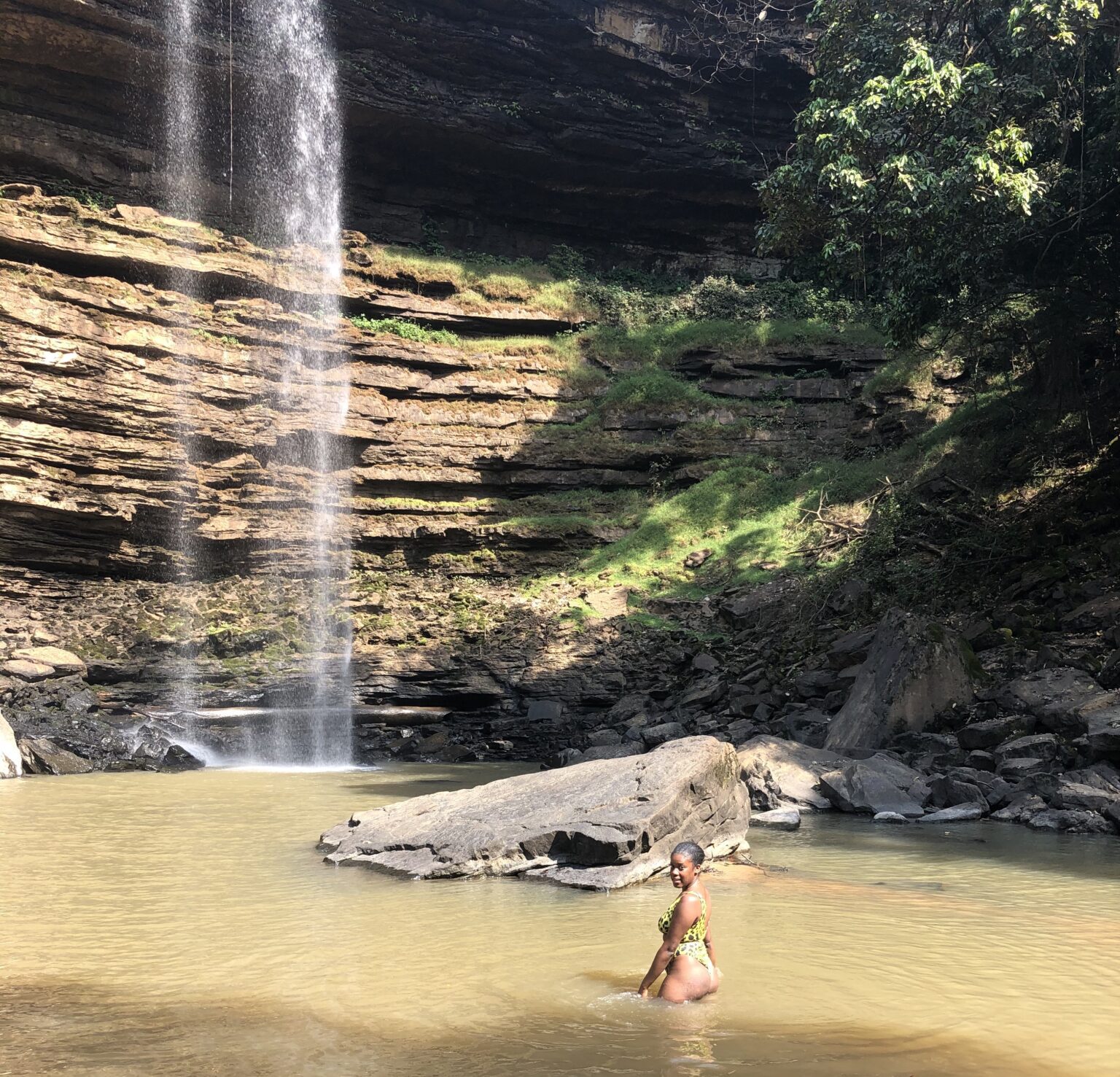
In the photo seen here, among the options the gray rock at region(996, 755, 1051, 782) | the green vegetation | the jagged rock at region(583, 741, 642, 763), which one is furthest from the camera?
the green vegetation

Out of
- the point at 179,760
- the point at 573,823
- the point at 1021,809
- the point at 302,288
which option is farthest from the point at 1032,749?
the point at 302,288

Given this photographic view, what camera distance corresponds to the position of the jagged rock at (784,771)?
11.0 metres

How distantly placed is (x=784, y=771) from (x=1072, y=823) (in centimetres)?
292

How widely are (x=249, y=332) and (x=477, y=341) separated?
5.97 m

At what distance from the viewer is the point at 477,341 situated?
27250mm

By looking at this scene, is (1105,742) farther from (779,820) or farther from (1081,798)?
(779,820)

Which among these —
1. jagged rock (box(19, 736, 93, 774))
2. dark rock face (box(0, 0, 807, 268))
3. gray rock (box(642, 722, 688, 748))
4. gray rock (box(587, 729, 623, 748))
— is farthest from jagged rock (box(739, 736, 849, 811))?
dark rock face (box(0, 0, 807, 268))

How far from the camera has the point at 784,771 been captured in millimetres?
11461

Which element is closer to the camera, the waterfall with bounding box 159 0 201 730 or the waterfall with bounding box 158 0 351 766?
the waterfall with bounding box 158 0 351 766

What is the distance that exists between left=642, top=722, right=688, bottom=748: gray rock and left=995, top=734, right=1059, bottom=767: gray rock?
4602 mm

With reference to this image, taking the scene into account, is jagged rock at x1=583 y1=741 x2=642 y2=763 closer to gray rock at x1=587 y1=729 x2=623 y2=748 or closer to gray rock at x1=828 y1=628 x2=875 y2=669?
gray rock at x1=587 y1=729 x2=623 y2=748

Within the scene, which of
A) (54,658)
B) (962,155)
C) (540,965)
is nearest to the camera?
(540,965)

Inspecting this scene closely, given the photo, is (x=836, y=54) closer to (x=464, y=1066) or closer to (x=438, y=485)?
(x=438, y=485)

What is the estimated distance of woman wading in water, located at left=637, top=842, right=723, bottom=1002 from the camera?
488cm
